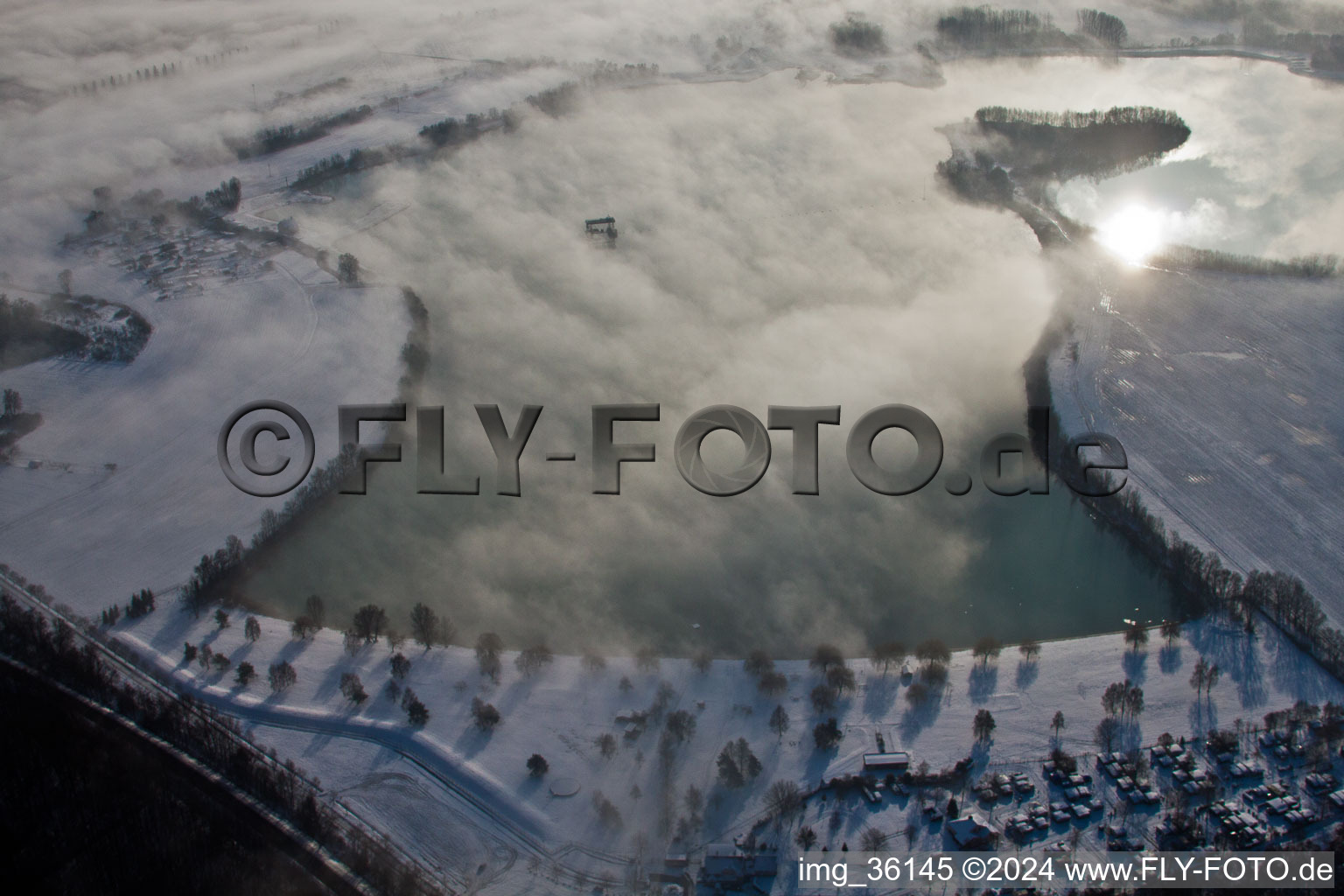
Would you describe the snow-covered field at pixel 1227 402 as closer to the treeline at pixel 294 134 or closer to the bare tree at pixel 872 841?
the bare tree at pixel 872 841

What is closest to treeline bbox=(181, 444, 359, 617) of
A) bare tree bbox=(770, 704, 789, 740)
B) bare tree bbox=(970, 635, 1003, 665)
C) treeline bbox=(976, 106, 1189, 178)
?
bare tree bbox=(770, 704, 789, 740)

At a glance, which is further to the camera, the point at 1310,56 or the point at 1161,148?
the point at 1310,56

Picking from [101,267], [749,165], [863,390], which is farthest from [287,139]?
[863,390]

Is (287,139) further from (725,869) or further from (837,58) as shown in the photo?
(725,869)

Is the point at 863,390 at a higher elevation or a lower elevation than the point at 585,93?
lower

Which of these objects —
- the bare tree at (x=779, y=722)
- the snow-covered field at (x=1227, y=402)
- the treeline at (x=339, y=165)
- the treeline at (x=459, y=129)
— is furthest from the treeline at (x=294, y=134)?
the bare tree at (x=779, y=722)

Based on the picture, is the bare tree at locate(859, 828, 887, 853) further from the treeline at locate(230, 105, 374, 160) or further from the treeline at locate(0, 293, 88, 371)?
the treeline at locate(230, 105, 374, 160)

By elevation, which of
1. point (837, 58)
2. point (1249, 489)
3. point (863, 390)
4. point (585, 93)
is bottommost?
point (1249, 489)

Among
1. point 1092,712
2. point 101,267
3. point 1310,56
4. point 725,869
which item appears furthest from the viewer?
point 1310,56
